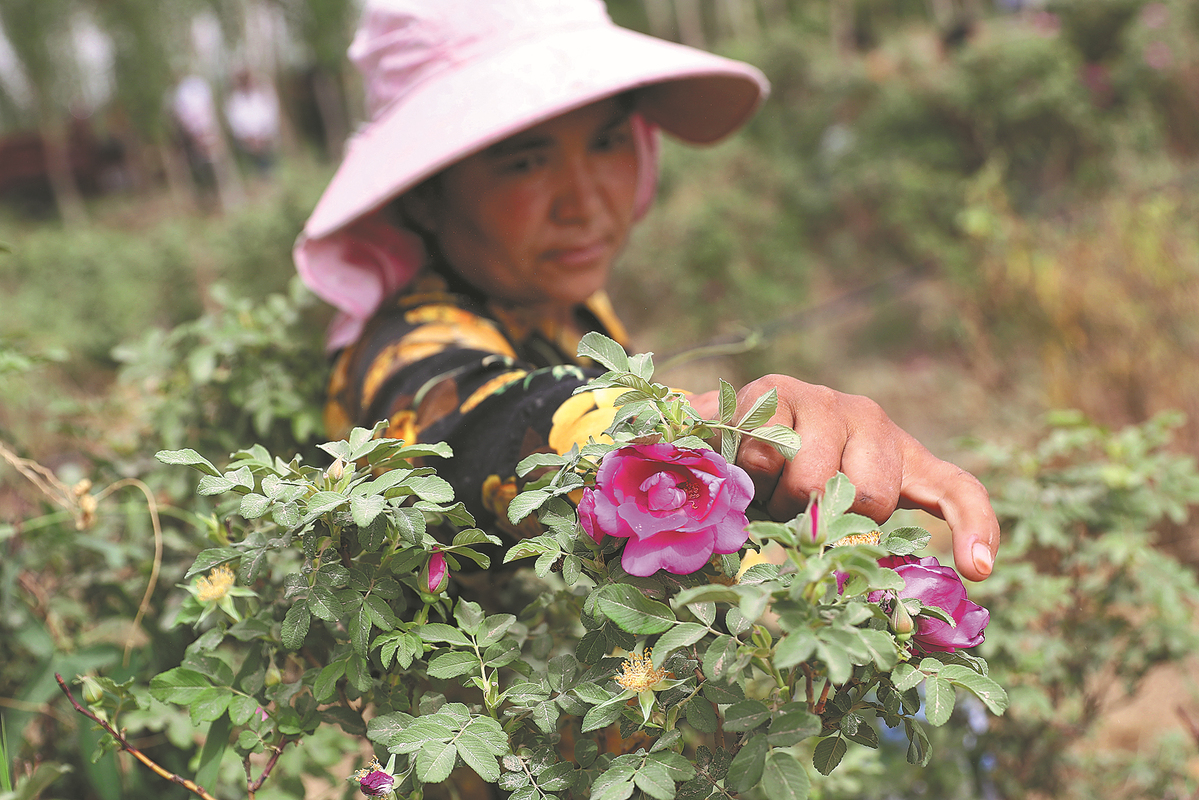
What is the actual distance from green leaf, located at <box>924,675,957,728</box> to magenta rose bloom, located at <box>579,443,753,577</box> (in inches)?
5.8

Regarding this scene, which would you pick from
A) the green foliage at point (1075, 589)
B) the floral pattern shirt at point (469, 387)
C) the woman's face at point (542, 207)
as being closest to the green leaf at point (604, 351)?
the floral pattern shirt at point (469, 387)

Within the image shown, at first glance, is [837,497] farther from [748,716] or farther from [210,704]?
[210,704]

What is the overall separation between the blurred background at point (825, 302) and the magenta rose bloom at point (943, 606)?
53cm

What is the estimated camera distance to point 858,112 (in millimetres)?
8219

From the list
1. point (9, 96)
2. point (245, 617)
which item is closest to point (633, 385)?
point (245, 617)

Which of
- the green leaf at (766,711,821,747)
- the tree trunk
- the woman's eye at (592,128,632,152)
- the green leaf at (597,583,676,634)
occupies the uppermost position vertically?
the woman's eye at (592,128,632,152)

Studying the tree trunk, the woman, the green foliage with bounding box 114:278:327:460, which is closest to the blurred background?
the green foliage with bounding box 114:278:327:460

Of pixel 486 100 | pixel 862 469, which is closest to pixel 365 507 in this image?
pixel 862 469

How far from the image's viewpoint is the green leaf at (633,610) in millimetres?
542

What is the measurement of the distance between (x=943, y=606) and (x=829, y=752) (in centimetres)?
13

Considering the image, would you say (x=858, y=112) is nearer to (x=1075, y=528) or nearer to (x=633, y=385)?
(x=1075, y=528)

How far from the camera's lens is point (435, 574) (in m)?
0.66

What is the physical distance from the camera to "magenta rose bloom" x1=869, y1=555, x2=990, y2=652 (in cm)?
54

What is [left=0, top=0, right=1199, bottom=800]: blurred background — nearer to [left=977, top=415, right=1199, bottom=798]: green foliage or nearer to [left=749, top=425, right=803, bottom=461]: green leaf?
[left=977, top=415, right=1199, bottom=798]: green foliage
